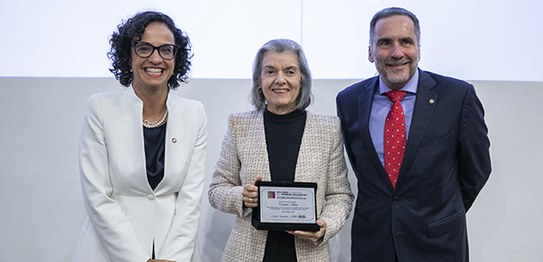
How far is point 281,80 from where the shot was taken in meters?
1.93

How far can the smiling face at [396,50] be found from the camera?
1.94 metres

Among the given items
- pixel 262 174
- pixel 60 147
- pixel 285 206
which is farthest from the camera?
pixel 60 147

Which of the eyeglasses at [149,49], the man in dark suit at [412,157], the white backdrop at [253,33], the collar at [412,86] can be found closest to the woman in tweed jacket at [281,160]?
the man in dark suit at [412,157]

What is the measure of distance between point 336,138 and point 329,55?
2.45ft

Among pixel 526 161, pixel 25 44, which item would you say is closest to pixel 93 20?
pixel 25 44

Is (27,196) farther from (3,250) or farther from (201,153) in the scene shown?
(201,153)

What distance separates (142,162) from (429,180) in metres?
0.98

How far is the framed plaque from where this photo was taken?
1.79m

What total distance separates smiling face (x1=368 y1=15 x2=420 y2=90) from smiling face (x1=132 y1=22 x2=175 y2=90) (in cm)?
76

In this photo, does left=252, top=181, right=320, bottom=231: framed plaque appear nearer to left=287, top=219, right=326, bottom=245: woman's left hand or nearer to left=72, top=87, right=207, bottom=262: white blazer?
left=287, top=219, right=326, bottom=245: woman's left hand

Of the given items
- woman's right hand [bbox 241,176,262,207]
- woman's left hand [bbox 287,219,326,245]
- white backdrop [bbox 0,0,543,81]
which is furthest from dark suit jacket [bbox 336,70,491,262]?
white backdrop [bbox 0,0,543,81]

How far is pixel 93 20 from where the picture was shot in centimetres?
257

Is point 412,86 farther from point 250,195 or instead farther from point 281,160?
point 250,195

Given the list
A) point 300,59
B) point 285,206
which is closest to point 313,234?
point 285,206
